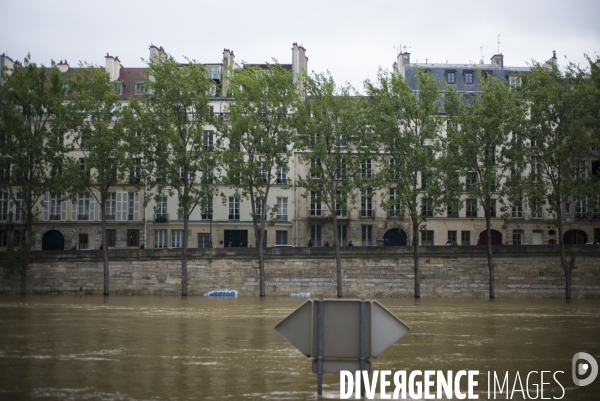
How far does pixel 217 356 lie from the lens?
1355 centimetres

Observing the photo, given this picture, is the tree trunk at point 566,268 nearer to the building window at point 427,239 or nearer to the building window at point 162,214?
the building window at point 427,239

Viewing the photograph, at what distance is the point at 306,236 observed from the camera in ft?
207

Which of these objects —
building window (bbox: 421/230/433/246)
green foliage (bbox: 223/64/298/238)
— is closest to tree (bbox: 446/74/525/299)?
green foliage (bbox: 223/64/298/238)

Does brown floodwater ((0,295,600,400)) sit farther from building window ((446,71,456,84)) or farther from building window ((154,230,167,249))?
building window ((446,71,456,84))

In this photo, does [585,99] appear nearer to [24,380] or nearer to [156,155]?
[156,155]

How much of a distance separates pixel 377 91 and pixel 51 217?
96.0 ft

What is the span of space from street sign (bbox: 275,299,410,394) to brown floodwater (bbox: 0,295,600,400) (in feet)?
5.59

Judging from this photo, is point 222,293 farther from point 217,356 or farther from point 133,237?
point 217,356

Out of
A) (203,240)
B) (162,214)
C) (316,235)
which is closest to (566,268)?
(316,235)

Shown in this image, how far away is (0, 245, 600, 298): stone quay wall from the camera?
162 ft

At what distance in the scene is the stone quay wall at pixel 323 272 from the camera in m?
49.4

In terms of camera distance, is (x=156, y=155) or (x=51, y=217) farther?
(x=51, y=217)

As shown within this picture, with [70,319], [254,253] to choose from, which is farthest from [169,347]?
[254,253]

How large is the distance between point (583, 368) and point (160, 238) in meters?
53.6
